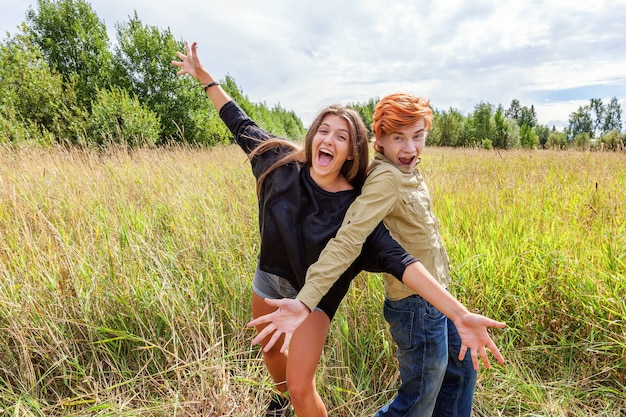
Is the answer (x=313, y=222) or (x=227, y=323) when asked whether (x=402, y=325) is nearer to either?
(x=313, y=222)

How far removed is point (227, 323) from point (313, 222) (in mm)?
1091

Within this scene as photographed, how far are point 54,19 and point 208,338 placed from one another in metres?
17.8

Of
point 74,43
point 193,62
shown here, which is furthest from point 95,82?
point 193,62

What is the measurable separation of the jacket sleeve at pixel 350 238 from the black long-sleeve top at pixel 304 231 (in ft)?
0.30

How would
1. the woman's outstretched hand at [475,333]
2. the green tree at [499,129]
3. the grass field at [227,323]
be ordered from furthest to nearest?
the green tree at [499,129]
the grass field at [227,323]
the woman's outstretched hand at [475,333]

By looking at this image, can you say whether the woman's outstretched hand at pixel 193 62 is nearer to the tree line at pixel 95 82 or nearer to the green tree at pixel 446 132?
the tree line at pixel 95 82

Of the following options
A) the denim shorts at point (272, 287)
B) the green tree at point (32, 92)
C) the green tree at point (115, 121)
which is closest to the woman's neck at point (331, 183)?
the denim shorts at point (272, 287)

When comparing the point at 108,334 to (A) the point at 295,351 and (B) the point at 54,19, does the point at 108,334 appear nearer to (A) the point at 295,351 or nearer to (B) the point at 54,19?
(A) the point at 295,351

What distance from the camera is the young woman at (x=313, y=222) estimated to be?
1305 millimetres

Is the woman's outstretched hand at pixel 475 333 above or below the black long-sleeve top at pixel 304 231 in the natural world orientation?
below

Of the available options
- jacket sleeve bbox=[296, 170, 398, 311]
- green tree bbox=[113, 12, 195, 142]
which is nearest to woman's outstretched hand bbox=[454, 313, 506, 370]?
jacket sleeve bbox=[296, 170, 398, 311]

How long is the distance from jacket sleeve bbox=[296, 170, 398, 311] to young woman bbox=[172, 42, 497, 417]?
0.30 feet

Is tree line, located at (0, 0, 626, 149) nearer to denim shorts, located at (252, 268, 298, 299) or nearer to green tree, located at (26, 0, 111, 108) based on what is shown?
green tree, located at (26, 0, 111, 108)

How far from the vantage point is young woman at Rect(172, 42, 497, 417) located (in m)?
1.30
